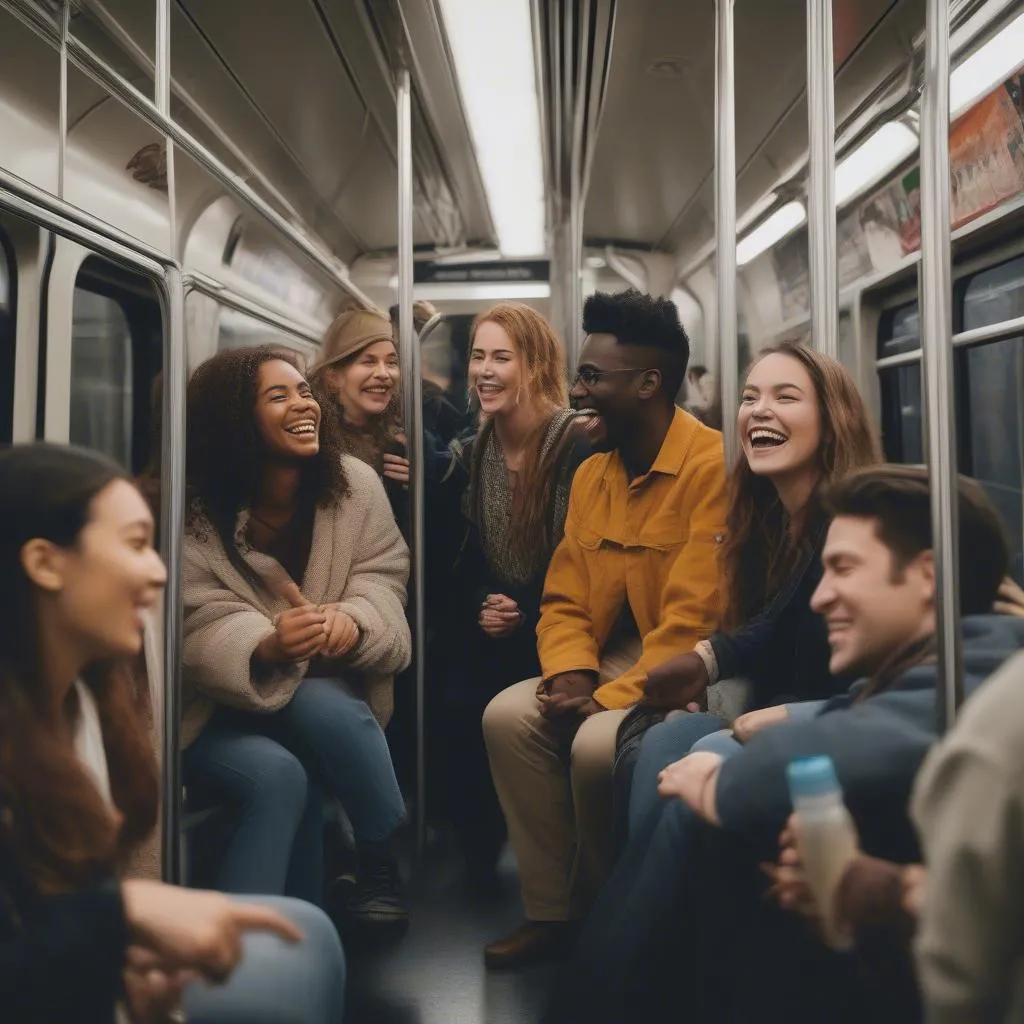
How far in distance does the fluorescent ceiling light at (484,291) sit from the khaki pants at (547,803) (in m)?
0.74

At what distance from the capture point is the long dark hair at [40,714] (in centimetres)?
119

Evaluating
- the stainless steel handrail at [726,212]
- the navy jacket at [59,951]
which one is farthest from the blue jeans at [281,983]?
the stainless steel handrail at [726,212]

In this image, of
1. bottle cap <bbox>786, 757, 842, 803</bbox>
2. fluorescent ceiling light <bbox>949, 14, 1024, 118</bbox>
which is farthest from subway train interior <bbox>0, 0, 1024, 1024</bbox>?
bottle cap <bbox>786, 757, 842, 803</bbox>

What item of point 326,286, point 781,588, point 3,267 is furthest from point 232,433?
point 781,588

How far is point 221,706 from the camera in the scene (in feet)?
6.54

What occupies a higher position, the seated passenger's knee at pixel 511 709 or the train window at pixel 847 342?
the train window at pixel 847 342

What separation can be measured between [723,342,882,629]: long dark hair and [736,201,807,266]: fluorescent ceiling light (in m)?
0.38

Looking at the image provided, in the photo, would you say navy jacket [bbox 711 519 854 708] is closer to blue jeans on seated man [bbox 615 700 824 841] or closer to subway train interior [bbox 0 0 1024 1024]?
blue jeans on seated man [bbox 615 700 824 841]

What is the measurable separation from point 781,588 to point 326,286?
3.42 feet

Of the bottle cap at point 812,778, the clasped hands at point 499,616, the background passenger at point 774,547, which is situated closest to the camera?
the bottle cap at point 812,778

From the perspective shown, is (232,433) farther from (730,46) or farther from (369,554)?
(730,46)

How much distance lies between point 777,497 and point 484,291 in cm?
80

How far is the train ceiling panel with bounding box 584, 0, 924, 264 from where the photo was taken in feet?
7.38

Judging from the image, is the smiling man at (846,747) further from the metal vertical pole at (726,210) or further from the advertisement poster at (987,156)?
the metal vertical pole at (726,210)
